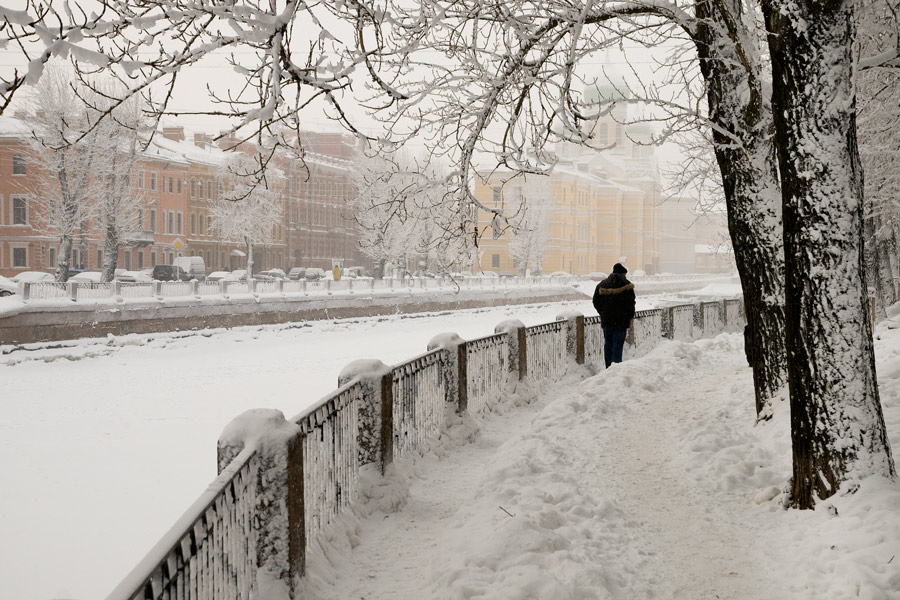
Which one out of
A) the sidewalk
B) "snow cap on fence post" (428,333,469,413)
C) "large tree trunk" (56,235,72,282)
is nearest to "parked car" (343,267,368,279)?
"large tree trunk" (56,235,72,282)

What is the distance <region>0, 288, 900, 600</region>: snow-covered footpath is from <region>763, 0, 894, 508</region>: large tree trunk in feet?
1.11

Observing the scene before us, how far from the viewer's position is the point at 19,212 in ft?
165

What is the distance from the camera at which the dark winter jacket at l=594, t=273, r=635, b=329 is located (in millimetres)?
13789

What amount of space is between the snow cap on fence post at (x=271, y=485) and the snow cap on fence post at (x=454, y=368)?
16.0 feet

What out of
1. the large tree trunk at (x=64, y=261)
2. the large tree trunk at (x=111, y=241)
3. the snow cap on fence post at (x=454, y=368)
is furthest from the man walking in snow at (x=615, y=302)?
the large tree trunk at (x=111, y=241)

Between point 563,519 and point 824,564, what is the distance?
1.68 meters

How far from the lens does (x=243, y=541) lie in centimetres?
429

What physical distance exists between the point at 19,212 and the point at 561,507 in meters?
52.4

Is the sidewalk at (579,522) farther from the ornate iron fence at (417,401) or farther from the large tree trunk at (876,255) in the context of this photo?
the large tree trunk at (876,255)

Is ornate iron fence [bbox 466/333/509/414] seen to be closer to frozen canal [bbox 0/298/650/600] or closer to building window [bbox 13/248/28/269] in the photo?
frozen canal [bbox 0/298/650/600]

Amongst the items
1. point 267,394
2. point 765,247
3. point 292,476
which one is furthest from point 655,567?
point 267,394

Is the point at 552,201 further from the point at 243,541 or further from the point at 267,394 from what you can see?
the point at 243,541

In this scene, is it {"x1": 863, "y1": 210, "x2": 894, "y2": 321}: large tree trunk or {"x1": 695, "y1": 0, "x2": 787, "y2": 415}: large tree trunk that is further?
{"x1": 863, "y1": 210, "x2": 894, "y2": 321}: large tree trunk

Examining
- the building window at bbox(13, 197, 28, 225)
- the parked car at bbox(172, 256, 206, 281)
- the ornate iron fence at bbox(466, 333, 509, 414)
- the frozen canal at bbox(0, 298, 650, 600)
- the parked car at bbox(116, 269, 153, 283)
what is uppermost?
the building window at bbox(13, 197, 28, 225)
